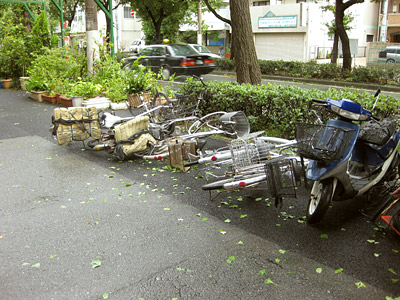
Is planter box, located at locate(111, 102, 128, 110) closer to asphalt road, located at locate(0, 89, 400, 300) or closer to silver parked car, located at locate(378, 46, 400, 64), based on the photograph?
asphalt road, located at locate(0, 89, 400, 300)

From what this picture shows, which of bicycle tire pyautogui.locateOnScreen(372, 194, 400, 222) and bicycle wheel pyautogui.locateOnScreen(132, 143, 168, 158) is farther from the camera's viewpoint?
bicycle wheel pyautogui.locateOnScreen(132, 143, 168, 158)

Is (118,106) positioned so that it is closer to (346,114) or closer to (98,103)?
(98,103)

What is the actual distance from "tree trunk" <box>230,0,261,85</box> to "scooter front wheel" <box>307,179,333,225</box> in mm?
5495

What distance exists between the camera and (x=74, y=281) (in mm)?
3422

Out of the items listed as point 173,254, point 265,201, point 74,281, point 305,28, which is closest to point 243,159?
point 265,201

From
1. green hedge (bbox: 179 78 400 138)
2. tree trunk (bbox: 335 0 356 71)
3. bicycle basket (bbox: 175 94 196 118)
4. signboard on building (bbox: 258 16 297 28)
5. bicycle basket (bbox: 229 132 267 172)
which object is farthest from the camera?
signboard on building (bbox: 258 16 297 28)

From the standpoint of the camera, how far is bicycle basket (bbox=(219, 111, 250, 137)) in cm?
615

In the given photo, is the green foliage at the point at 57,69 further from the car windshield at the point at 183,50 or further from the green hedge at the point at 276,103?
the car windshield at the point at 183,50

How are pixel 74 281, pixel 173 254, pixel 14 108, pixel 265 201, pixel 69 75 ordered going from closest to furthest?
1. pixel 74 281
2. pixel 173 254
3. pixel 265 201
4. pixel 14 108
5. pixel 69 75

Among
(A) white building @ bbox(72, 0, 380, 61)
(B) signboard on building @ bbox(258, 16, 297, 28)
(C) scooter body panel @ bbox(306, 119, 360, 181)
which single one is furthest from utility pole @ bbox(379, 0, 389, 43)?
(C) scooter body panel @ bbox(306, 119, 360, 181)

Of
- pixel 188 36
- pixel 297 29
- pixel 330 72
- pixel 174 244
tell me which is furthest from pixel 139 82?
pixel 188 36

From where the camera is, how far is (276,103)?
7.20 metres

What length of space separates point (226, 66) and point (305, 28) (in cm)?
797

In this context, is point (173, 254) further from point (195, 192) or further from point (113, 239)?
point (195, 192)
